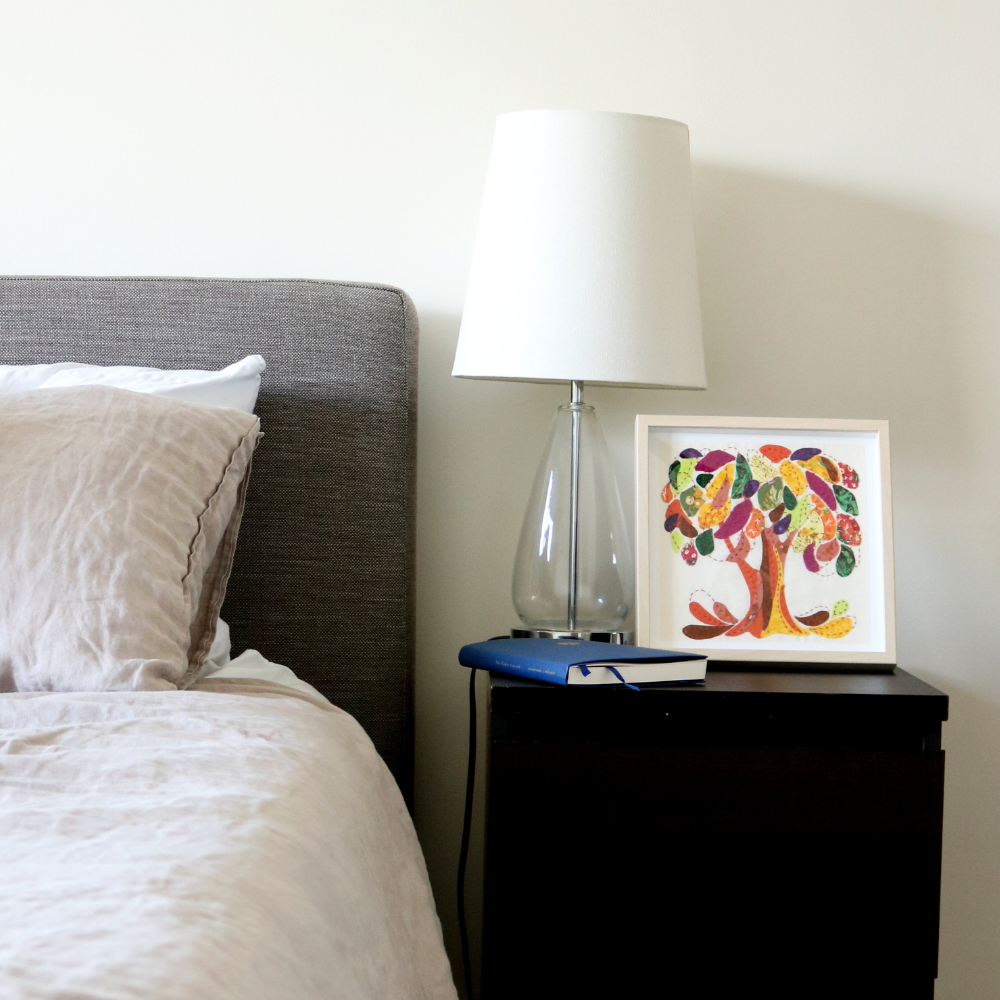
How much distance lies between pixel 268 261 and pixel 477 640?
65 cm

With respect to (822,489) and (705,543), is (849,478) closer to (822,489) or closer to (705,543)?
(822,489)

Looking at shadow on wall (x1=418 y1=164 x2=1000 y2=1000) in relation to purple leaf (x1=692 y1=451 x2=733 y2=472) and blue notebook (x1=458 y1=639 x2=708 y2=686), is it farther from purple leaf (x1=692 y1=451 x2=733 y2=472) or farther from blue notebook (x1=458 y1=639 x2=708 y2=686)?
blue notebook (x1=458 y1=639 x2=708 y2=686)

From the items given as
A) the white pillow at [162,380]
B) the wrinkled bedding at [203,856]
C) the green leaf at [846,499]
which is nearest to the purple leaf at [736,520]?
the green leaf at [846,499]

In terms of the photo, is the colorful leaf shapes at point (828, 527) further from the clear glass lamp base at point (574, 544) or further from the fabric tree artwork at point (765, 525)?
the clear glass lamp base at point (574, 544)

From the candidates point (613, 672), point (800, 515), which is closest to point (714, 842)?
point (613, 672)

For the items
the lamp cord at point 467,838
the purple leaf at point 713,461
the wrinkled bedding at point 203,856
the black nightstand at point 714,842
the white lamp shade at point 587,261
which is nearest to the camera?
the wrinkled bedding at point 203,856

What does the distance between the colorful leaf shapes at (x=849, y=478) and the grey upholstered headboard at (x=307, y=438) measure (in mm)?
575

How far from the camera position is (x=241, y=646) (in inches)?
54.2

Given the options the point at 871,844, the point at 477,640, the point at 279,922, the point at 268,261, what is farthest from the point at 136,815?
the point at 268,261

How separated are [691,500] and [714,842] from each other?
1.40 feet

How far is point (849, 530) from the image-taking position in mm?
1315

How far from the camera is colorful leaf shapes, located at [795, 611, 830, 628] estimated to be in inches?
51.1

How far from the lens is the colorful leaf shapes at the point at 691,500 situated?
133 cm

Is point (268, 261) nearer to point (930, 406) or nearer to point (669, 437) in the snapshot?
point (669, 437)
